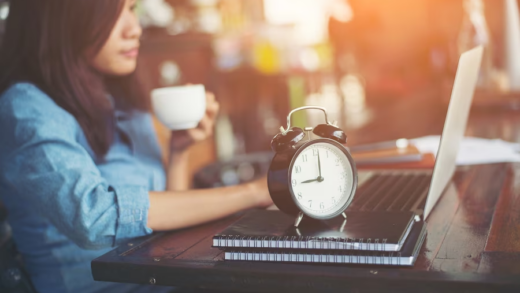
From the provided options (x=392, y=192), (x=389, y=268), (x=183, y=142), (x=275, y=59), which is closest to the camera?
(x=389, y=268)

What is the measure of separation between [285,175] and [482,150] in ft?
2.90

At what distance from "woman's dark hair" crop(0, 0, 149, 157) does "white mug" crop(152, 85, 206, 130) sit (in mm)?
158

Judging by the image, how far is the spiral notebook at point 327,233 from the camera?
70cm

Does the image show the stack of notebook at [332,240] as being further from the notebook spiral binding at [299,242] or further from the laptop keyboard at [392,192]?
the laptop keyboard at [392,192]

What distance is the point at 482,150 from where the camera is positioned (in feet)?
4.87

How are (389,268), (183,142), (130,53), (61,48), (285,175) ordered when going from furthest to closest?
1. (183,142)
2. (130,53)
3. (61,48)
4. (285,175)
5. (389,268)

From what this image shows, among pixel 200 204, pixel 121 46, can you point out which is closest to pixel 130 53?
pixel 121 46

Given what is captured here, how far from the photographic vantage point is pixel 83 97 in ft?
3.93

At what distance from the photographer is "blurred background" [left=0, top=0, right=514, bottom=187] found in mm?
3578

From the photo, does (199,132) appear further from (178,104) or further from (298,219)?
(298,219)

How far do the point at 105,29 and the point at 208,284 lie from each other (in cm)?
68

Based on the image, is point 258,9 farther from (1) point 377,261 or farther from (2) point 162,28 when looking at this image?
(1) point 377,261

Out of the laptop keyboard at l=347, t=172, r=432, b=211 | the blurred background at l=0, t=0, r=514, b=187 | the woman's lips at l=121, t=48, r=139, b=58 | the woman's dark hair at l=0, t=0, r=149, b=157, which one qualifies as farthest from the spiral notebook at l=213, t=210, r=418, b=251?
the blurred background at l=0, t=0, r=514, b=187

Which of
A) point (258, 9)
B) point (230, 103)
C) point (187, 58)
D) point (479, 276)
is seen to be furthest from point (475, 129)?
point (258, 9)
